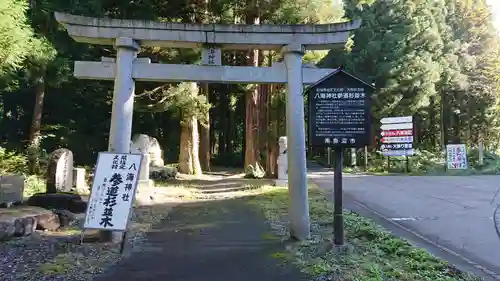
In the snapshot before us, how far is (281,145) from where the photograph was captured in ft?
54.6

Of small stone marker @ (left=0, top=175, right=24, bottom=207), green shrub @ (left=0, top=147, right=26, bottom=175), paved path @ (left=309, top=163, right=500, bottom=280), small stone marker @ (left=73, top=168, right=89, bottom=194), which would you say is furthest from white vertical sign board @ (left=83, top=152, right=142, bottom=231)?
green shrub @ (left=0, top=147, right=26, bottom=175)

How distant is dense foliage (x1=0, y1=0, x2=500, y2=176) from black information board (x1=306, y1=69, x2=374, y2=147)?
16.7ft

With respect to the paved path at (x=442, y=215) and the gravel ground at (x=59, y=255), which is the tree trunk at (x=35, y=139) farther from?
the paved path at (x=442, y=215)

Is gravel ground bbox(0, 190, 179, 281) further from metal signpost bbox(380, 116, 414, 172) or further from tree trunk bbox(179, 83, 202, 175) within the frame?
metal signpost bbox(380, 116, 414, 172)

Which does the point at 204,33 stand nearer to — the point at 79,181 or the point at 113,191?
the point at 113,191

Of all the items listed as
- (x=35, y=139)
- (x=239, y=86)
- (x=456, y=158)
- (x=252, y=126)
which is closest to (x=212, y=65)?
(x=35, y=139)

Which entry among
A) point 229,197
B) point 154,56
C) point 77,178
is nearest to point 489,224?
point 229,197

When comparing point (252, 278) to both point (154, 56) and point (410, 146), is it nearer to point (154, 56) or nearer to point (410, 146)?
point (154, 56)

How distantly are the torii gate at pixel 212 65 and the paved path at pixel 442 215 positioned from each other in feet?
7.63

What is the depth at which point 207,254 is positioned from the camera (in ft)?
21.3

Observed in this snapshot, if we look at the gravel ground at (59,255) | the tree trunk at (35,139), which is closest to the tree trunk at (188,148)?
the tree trunk at (35,139)

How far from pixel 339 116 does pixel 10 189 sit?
723cm

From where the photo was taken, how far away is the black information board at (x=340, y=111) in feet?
21.4

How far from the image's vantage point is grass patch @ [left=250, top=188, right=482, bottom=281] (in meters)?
5.25
